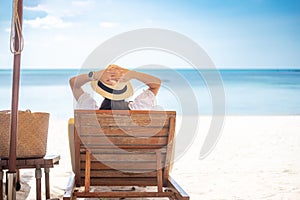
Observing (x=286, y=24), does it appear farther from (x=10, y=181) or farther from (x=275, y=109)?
(x=10, y=181)

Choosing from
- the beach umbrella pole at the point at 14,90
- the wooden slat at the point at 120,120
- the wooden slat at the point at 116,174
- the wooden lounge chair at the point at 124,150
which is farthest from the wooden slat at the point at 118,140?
the beach umbrella pole at the point at 14,90

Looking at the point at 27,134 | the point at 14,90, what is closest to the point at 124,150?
the point at 27,134

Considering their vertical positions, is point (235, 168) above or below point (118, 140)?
below

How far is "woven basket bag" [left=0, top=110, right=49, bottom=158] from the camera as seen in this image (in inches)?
141

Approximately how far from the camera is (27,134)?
11.9 ft

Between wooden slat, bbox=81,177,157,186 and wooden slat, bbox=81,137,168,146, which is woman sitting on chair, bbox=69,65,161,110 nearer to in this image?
wooden slat, bbox=81,137,168,146

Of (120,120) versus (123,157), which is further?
(123,157)

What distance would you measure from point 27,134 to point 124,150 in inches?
25.2

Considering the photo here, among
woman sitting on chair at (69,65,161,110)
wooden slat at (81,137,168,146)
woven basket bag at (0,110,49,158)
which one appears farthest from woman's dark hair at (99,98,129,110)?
woven basket bag at (0,110,49,158)

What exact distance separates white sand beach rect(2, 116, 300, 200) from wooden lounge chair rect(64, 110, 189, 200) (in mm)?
692

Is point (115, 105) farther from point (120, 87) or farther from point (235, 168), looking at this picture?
point (235, 168)

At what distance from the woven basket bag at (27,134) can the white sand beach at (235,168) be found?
649 millimetres

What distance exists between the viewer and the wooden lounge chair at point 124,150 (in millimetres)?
3482

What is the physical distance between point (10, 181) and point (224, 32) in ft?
121
